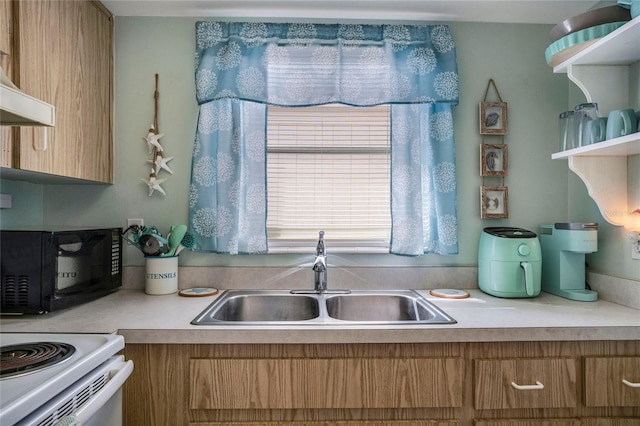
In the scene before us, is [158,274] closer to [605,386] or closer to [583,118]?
[605,386]

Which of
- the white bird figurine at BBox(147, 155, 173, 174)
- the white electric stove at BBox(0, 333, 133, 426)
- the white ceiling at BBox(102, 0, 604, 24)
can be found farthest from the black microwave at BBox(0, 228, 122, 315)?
the white ceiling at BBox(102, 0, 604, 24)

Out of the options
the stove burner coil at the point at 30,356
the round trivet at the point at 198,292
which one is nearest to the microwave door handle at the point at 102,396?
the stove burner coil at the point at 30,356

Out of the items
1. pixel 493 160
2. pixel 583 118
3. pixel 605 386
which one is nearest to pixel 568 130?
pixel 583 118

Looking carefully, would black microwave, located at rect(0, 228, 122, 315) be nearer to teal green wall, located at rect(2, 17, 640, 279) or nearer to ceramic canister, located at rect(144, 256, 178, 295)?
ceramic canister, located at rect(144, 256, 178, 295)

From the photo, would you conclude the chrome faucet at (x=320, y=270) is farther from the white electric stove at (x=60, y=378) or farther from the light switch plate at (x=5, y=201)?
the light switch plate at (x=5, y=201)

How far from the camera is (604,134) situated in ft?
5.02

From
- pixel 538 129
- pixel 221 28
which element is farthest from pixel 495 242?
pixel 221 28

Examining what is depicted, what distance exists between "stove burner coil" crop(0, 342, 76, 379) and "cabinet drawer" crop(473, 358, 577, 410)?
130 centimetres

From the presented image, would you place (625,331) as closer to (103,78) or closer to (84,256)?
(84,256)

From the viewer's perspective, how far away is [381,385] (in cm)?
134

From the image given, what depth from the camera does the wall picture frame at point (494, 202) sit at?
200cm

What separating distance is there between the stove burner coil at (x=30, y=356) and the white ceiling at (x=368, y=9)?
1.59 metres

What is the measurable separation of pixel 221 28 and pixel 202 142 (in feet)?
1.91

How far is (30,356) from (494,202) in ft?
6.57
